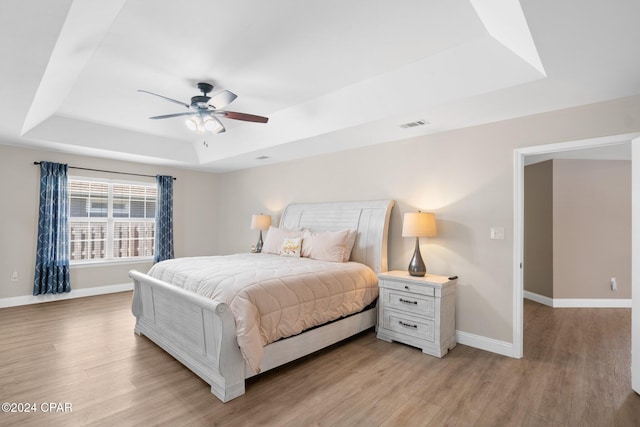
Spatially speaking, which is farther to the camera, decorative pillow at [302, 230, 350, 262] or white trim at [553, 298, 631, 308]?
white trim at [553, 298, 631, 308]

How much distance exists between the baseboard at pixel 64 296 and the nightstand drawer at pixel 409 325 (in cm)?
486

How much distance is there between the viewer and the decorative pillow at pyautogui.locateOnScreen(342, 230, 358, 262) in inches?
156

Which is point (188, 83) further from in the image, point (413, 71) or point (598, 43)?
point (598, 43)

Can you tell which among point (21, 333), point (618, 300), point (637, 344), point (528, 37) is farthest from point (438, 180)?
point (21, 333)

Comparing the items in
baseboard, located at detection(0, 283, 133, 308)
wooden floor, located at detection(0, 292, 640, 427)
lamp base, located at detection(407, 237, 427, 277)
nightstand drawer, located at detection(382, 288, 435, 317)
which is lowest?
wooden floor, located at detection(0, 292, 640, 427)

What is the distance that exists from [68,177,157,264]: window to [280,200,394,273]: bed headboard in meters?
3.24

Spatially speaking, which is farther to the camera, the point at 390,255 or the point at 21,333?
the point at 390,255

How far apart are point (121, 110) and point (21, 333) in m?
2.83

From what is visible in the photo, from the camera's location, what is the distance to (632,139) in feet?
8.36

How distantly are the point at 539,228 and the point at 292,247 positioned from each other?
162 inches

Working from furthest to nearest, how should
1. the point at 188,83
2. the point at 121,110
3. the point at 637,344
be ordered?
the point at 121,110, the point at 188,83, the point at 637,344

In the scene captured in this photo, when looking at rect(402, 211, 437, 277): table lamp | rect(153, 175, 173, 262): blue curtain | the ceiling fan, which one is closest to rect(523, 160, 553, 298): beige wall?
rect(402, 211, 437, 277): table lamp

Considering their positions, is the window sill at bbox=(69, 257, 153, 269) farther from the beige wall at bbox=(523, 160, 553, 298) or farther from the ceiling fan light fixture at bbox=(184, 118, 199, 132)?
the beige wall at bbox=(523, 160, 553, 298)

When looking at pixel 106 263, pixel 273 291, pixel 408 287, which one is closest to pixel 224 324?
pixel 273 291
